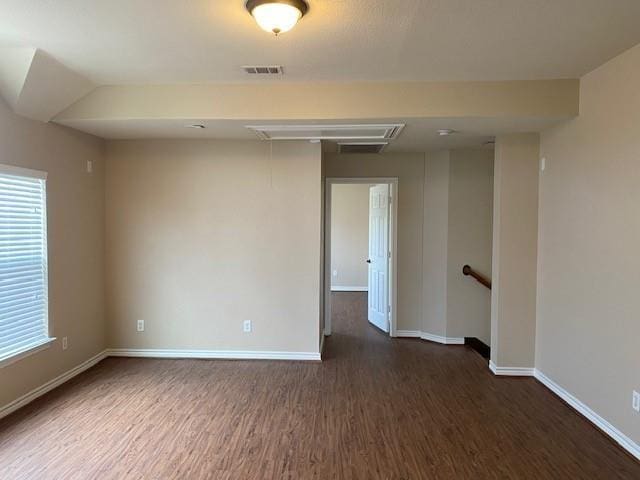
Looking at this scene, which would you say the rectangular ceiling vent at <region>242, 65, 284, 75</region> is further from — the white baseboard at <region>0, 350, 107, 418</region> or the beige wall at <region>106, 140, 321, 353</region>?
the white baseboard at <region>0, 350, 107, 418</region>

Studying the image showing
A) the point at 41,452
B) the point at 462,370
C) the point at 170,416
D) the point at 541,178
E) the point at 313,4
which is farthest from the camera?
the point at 462,370

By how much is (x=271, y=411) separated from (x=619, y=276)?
2.70 metres

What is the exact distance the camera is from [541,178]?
368 cm

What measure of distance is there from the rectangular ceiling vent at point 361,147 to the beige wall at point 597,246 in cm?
164

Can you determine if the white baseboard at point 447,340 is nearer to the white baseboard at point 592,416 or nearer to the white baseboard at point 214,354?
the white baseboard at point 592,416

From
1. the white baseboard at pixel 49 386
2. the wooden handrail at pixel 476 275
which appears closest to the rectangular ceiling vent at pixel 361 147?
the wooden handrail at pixel 476 275

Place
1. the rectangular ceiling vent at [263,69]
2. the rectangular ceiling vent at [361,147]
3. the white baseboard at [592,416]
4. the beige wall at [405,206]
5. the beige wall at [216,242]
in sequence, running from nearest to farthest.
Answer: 1. the white baseboard at [592,416]
2. the rectangular ceiling vent at [263,69]
3. the beige wall at [216,242]
4. the rectangular ceiling vent at [361,147]
5. the beige wall at [405,206]

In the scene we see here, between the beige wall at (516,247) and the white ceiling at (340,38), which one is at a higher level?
the white ceiling at (340,38)

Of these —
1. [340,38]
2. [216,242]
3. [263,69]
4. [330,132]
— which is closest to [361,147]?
[330,132]

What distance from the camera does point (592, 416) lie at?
2959mm

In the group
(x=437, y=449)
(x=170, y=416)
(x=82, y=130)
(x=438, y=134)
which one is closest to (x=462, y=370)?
(x=437, y=449)

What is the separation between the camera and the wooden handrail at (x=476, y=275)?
465cm

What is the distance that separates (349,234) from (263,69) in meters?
5.98

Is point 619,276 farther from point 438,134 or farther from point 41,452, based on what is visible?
point 41,452
